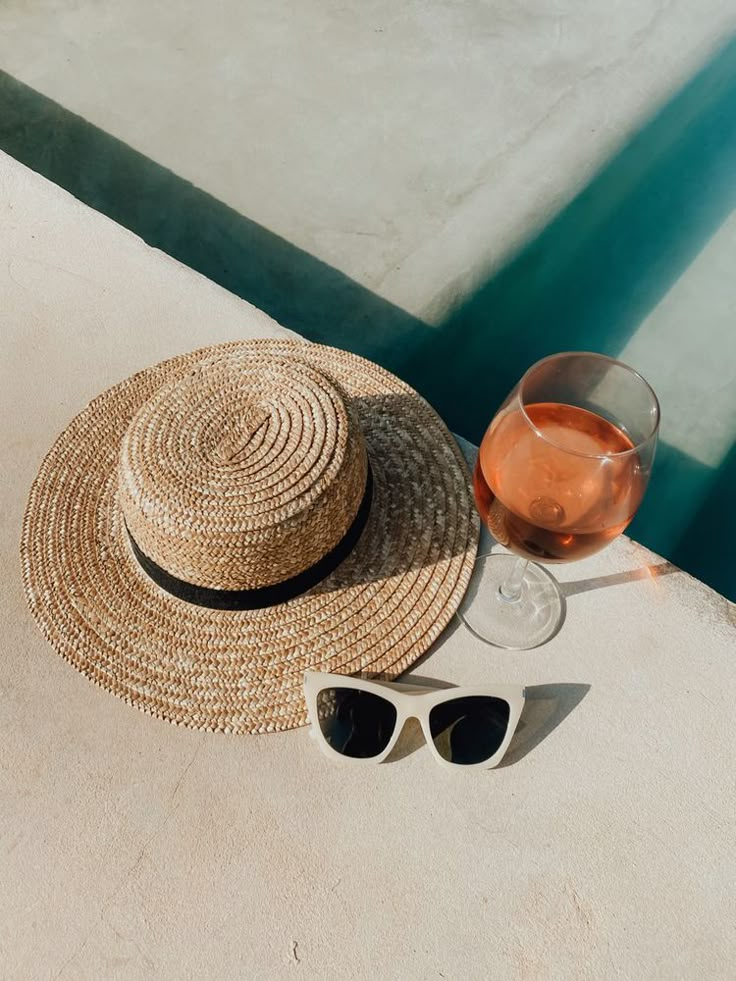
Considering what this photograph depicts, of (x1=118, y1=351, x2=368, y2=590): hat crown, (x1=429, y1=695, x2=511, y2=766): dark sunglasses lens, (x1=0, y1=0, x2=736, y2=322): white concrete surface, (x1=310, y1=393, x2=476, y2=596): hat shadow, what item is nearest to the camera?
(x1=118, y1=351, x2=368, y2=590): hat crown

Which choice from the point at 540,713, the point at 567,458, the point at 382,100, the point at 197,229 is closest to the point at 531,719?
the point at 540,713

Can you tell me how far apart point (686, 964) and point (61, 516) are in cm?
109

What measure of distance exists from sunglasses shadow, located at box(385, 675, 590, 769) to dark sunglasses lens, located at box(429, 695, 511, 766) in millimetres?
46

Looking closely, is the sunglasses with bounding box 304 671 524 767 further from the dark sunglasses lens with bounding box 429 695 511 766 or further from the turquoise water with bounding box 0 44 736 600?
the turquoise water with bounding box 0 44 736 600

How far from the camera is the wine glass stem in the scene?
1264mm

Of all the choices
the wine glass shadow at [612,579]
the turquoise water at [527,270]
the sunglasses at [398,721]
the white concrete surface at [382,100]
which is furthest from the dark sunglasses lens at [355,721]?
the white concrete surface at [382,100]

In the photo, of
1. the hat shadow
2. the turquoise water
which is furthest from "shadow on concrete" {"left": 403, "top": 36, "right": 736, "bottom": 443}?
the hat shadow

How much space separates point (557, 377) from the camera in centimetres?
98

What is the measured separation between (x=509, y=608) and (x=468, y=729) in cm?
22

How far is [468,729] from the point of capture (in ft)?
3.74

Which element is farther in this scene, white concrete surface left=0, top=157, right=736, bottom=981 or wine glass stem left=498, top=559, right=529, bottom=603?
wine glass stem left=498, top=559, right=529, bottom=603

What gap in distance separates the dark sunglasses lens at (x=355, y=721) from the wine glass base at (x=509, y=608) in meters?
0.21

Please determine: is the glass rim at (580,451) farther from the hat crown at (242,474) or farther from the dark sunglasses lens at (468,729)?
the dark sunglasses lens at (468,729)

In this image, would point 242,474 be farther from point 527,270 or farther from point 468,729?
point 527,270
